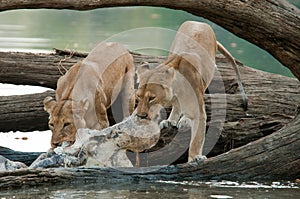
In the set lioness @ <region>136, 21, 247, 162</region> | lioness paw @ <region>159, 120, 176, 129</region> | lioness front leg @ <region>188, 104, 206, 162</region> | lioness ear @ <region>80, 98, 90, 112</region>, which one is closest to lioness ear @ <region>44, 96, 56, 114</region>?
lioness ear @ <region>80, 98, 90, 112</region>

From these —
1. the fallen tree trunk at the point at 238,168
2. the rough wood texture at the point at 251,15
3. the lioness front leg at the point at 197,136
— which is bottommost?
the fallen tree trunk at the point at 238,168

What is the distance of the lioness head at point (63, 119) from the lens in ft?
27.3

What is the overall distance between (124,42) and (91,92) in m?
9.25

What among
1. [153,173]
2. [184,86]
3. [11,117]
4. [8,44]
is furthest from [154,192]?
[8,44]

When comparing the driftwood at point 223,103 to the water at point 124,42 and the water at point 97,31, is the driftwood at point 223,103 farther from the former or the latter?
the water at point 97,31

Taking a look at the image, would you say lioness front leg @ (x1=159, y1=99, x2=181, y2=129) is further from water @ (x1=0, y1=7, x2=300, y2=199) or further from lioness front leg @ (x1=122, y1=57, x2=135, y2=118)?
water @ (x1=0, y1=7, x2=300, y2=199)

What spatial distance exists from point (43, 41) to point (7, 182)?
13208 mm

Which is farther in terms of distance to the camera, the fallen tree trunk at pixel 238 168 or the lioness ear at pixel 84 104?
the lioness ear at pixel 84 104

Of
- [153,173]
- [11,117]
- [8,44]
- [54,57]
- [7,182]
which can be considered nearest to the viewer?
[7,182]

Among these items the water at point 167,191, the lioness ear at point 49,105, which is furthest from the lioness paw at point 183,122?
the lioness ear at point 49,105

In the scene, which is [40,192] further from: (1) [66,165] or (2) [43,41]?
(2) [43,41]

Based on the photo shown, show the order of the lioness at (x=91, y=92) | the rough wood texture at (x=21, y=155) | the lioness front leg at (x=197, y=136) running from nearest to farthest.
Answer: the lioness at (x=91, y=92) → the lioness front leg at (x=197, y=136) → the rough wood texture at (x=21, y=155)

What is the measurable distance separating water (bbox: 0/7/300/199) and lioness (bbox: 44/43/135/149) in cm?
86

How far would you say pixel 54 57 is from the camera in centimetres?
1047
